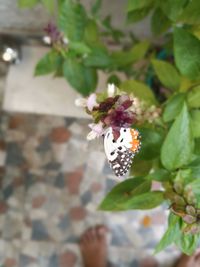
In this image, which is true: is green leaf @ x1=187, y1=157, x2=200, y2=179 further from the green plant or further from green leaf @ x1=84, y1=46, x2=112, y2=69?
green leaf @ x1=84, y1=46, x2=112, y2=69

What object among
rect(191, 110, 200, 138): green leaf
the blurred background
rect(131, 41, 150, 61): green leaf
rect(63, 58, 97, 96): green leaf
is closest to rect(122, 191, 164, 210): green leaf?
rect(191, 110, 200, 138): green leaf

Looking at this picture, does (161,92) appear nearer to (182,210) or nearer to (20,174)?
(20,174)

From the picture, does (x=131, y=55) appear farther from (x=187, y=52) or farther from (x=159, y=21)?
(x=187, y=52)

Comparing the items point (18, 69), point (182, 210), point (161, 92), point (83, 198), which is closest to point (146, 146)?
point (182, 210)


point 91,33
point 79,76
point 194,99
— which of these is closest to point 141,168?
point 194,99

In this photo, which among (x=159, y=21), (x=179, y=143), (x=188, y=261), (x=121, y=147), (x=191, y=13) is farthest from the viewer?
(x=188, y=261)

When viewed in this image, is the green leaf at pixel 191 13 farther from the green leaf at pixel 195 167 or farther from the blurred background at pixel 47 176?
the blurred background at pixel 47 176
